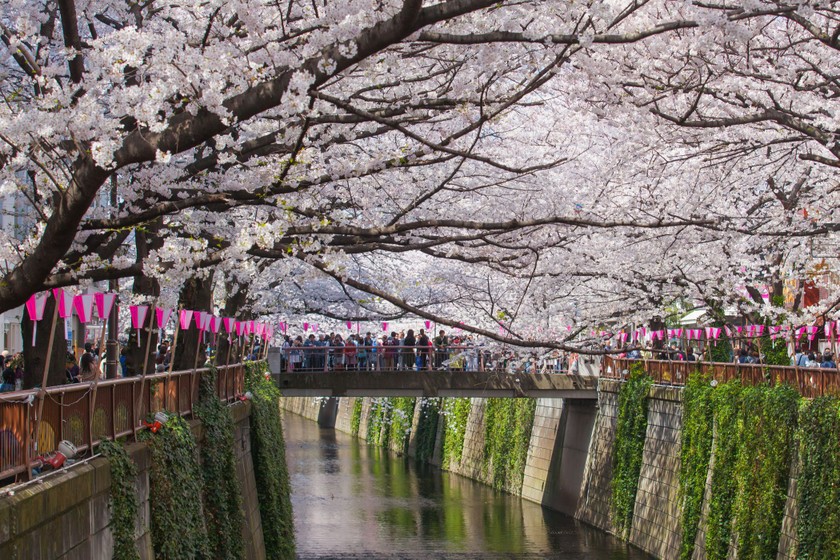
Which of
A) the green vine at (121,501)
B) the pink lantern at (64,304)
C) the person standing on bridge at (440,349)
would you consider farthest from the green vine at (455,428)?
the pink lantern at (64,304)

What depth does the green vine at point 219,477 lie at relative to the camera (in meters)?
16.2

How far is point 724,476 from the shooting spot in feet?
73.2

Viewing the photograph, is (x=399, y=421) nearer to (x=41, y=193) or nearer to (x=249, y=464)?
(x=249, y=464)

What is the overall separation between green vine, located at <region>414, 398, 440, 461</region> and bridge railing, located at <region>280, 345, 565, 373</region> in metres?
10.7

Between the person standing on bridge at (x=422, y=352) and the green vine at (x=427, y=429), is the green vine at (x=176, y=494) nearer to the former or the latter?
the person standing on bridge at (x=422, y=352)

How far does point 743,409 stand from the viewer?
21484mm

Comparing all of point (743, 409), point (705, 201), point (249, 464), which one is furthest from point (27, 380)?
point (743, 409)

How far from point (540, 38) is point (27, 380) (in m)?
8.09

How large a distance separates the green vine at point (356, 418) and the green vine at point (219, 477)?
41927mm

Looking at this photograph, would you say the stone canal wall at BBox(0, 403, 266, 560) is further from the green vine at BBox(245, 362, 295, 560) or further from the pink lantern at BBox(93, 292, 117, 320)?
the green vine at BBox(245, 362, 295, 560)

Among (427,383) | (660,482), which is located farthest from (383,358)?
(660,482)

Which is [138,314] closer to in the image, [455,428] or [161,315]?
[161,315]

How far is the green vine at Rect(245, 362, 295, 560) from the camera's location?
2270 cm

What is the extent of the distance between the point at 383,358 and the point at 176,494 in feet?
74.1
